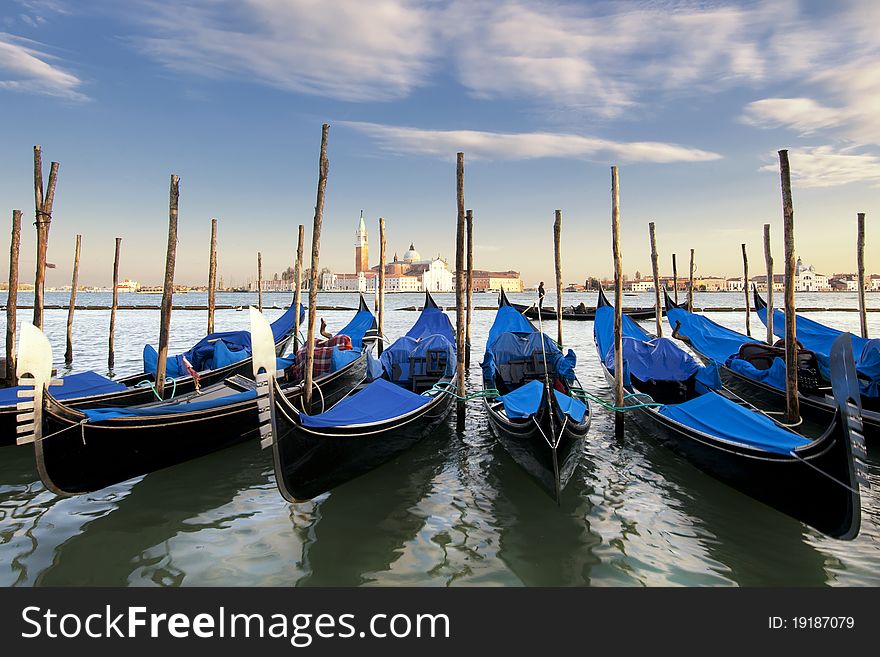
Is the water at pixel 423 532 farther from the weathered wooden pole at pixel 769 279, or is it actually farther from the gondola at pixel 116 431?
the weathered wooden pole at pixel 769 279


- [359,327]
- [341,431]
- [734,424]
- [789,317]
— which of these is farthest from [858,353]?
[359,327]

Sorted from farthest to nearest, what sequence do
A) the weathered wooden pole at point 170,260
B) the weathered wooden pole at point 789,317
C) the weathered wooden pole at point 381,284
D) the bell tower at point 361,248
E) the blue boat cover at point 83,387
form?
the bell tower at point 361,248 < the weathered wooden pole at point 381,284 < the weathered wooden pole at point 170,260 < the blue boat cover at point 83,387 < the weathered wooden pole at point 789,317

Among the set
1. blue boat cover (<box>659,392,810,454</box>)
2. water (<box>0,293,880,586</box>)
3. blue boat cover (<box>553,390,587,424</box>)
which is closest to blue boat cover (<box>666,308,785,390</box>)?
water (<box>0,293,880,586</box>)

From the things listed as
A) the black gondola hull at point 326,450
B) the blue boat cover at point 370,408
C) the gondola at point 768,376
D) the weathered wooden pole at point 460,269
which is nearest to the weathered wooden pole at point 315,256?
the blue boat cover at point 370,408

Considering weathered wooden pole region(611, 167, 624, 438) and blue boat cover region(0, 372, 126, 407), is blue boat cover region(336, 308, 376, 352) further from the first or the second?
weathered wooden pole region(611, 167, 624, 438)

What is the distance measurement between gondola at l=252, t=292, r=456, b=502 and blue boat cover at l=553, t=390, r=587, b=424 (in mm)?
1160

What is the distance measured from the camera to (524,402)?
4289mm

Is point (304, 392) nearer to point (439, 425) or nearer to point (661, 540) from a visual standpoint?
point (439, 425)

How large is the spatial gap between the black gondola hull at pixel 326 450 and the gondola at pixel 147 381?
56.7 inches

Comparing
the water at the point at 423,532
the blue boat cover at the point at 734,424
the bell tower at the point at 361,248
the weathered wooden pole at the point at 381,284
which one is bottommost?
the water at the point at 423,532

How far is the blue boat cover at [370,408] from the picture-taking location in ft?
11.5

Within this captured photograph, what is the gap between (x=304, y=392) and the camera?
4984mm
